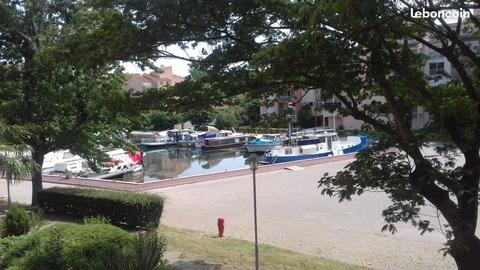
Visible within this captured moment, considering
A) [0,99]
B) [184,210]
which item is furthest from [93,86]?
[184,210]

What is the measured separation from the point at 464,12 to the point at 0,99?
1441 cm

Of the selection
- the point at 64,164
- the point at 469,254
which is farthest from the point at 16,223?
the point at 64,164

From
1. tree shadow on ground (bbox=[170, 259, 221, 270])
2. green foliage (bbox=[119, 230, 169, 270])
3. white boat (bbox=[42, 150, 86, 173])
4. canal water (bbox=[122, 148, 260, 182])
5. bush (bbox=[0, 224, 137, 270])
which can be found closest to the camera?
green foliage (bbox=[119, 230, 169, 270])

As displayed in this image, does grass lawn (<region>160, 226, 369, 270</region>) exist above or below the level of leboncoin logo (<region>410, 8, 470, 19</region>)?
below

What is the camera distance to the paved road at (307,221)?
38.9 ft

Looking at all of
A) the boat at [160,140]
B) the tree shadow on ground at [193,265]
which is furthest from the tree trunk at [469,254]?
the boat at [160,140]

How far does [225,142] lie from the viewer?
2409 inches

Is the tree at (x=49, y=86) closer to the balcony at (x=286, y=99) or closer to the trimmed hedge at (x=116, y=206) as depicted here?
the trimmed hedge at (x=116, y=206)

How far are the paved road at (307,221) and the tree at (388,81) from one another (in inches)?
190

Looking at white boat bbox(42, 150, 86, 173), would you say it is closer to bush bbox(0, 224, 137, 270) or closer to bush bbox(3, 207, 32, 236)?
bush bbox(3, 207, 32, 236)

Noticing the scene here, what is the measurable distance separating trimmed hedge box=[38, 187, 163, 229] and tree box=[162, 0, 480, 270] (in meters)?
6.99

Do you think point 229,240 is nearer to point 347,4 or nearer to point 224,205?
point 224,205

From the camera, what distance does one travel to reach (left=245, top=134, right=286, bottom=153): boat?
2024 inches

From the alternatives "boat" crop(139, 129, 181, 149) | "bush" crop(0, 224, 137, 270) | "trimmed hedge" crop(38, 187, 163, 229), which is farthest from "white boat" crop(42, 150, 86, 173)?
"boat" crop(139, 129, 181, 149)
